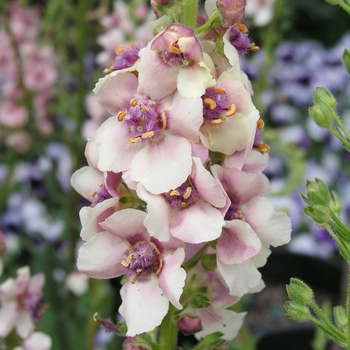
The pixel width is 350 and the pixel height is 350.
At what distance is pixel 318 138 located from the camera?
79.5 inches

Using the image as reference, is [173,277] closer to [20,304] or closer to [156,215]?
[156,215]

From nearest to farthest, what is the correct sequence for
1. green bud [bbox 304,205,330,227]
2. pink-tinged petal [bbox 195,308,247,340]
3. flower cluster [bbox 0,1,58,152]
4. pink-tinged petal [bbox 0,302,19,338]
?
1. green bud [bbox 304,205,330,227]
2. pink-tinged petal [bbox 195,308,247,340]
3. pink-tinged petal [bbox 0,302,19,338]
4. flower cluster [bbox 0,1,58,152]

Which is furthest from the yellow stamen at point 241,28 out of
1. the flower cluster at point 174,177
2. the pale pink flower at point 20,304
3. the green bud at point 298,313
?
the pale pink flower at point 20,304

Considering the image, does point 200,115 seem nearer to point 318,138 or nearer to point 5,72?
point 5,72

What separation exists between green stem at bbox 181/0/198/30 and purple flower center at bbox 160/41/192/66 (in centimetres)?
4

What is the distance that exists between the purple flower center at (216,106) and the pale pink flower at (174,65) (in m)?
0.01

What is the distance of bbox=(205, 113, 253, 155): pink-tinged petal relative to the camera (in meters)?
0.46

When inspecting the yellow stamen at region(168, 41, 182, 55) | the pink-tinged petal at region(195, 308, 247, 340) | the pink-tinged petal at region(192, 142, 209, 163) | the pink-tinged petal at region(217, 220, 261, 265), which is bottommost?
the pink-tinged petal at region(195, 308, 247, 340)

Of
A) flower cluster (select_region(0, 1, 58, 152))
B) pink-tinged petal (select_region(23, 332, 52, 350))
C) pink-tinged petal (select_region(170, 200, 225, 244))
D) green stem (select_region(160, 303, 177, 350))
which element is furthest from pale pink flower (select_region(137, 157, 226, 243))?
flower cluster (select_region(0, 1, 58, 152))

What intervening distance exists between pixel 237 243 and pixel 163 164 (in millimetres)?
84

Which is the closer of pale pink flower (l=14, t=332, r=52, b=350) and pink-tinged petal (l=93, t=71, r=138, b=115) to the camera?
pink-tinged petal (l=93, t=71, r=138, b=115)

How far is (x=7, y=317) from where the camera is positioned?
67cm

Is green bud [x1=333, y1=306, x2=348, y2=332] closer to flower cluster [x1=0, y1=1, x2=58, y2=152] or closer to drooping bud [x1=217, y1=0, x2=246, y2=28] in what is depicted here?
drooping bud [x1=217, y1=0, x2=246, y2=28]

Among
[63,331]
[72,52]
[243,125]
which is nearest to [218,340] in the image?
[243,125]
